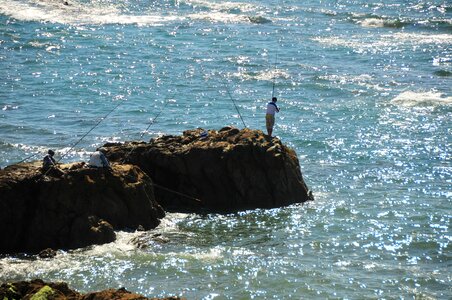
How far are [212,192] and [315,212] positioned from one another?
265 centimetres

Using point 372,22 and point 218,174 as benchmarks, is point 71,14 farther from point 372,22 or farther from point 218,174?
point 218,174

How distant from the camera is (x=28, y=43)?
4600cm

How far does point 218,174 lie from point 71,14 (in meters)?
35.2

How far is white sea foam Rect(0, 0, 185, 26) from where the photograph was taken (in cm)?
5262

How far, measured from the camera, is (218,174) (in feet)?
71.4

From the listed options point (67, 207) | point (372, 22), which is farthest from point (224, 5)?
point (67, 207)

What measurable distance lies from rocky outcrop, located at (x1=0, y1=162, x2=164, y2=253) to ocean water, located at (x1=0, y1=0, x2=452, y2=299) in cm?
52

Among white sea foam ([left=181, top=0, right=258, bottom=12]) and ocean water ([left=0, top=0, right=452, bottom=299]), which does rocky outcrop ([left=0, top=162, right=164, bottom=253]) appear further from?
white sea foam ([left=181, top=0, right=258, bottom=12])

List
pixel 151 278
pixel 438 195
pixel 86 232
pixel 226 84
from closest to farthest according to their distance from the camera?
1. pixel 151 278
2. pixel 86 232
3. pixel 438 195
4. pixel 226 84

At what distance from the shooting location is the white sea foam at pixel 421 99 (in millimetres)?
33844

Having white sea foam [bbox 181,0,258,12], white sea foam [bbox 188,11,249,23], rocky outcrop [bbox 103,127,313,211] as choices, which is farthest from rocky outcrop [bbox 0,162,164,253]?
white sea foam [bbox 181,0,258,12]

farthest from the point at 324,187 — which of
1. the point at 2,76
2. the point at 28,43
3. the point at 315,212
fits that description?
the point at 28,43

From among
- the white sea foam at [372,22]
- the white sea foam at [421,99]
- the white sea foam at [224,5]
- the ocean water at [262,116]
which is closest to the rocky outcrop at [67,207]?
the ocean water at [262,116]

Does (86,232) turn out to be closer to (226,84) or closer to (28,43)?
(226,84)
